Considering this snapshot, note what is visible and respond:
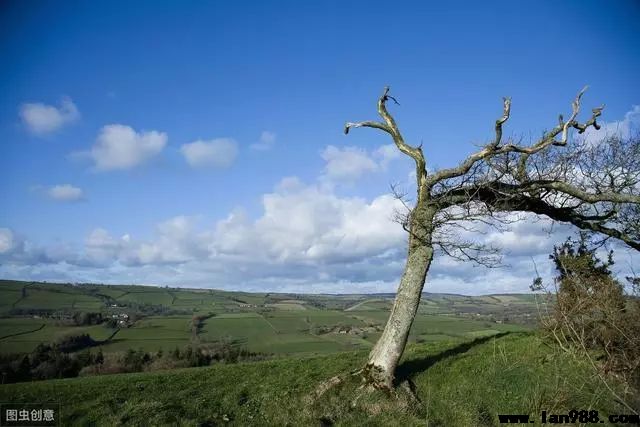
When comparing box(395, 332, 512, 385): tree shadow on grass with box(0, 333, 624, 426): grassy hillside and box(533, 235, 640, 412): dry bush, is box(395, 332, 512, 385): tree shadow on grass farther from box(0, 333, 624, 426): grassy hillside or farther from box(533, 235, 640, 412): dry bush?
box(533, 235, 640, 412): dry bush

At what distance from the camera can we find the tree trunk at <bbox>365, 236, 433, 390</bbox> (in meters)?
10.8

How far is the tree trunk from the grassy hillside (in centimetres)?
83

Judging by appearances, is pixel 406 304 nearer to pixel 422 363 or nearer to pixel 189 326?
pixel 422 363

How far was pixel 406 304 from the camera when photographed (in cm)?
1110

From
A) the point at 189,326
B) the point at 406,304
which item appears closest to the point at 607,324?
the point at 406,304

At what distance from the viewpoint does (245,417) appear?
9.23 metres

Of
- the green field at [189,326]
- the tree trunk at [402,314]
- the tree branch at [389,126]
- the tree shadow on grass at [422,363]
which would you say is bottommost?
the green field at [189,326]

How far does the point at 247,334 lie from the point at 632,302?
58670 mm

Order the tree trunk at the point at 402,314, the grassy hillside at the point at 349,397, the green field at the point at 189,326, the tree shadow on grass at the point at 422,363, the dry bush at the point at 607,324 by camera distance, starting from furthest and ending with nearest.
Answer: the green field at the point at 189,326 → the tree shadow on grass at the point at 422,363 → the tree trunk at the point at 402,314 → the grassy hillside at the point at 349,397 → the dry bush at the point at 607,324

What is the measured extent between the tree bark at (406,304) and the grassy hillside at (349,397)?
91 cm

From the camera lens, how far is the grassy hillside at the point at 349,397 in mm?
8898

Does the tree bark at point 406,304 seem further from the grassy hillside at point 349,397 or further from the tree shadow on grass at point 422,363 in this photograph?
the grassy hillside at point 349,397

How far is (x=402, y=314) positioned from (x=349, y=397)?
2469 millimetres

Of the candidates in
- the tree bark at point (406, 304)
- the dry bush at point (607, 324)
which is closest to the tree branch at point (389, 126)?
the tree bark at point (406, 304)
